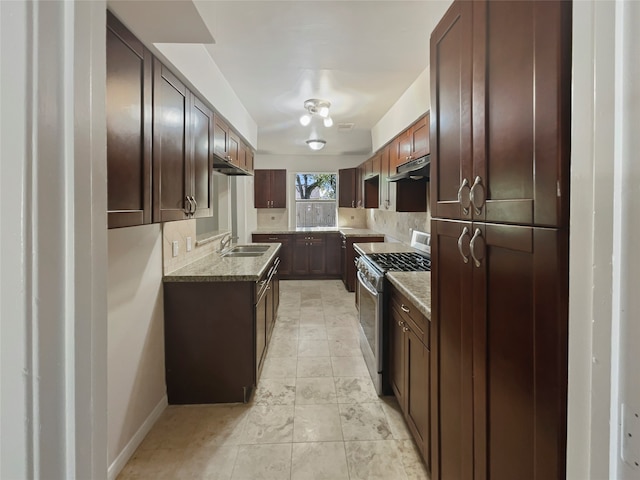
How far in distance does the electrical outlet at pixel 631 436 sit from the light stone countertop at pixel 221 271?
7.05 feet

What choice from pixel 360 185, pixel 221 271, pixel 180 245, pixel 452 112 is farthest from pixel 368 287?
pixel 360 185

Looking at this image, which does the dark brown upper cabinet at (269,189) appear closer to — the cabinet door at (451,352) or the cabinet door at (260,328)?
the cabinet door at (260,328)

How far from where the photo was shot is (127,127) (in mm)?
1431

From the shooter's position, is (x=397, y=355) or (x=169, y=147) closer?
(x=169, y=147)

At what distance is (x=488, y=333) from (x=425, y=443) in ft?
3.33

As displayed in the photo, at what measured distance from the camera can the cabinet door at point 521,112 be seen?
700 millimetres

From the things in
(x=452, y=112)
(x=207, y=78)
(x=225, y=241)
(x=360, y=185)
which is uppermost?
(x=207, y=78)

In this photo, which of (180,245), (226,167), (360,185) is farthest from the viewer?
(360,185)

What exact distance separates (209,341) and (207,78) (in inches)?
75.7

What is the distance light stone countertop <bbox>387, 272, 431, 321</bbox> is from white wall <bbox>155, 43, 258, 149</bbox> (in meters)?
1.80

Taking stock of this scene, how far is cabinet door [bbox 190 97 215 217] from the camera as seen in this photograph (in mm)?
2270

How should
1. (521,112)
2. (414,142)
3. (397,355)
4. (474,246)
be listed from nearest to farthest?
(521,112) < (474,246) < (397,355) < (414,142)

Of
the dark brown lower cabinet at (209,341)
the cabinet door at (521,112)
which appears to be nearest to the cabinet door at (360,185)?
the dark brown lower cabinet at (209,341)

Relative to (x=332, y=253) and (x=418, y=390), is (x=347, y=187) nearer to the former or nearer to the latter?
(x=332, y=253)
